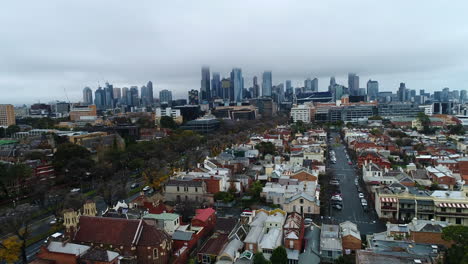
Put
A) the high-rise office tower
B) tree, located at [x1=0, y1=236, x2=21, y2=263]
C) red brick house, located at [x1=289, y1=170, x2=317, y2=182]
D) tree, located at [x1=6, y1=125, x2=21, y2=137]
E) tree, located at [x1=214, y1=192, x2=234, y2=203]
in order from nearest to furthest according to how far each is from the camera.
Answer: tree, located at [x1=0, y1=236, x2=21, y2=263] < tree, located at [x1=214, y1=192, x2=234, y2=203] < red brick house, located at [x1=289, y1=170, x2=317, y2=182] < tree, located at [x1=6, y1=125, x2=21, y2=137] < the high-rise office tower

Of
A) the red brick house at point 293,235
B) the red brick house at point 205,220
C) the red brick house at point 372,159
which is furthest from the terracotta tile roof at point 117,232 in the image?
the red brick house at point 372,159

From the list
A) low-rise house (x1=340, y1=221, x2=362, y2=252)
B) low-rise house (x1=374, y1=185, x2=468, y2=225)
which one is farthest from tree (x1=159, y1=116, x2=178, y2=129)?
low-rise house (x1=340, y1=221, x2=362, y2=252)

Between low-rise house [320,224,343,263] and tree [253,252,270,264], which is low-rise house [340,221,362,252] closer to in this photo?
low-rise house [320,224,343,263]

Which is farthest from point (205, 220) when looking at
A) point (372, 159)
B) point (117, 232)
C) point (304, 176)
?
point (372, 159)

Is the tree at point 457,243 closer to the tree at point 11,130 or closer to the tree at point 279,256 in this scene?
the tree at point 279,256

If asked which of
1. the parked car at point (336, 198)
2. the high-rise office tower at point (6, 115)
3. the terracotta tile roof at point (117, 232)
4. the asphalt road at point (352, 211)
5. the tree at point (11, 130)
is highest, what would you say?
the high-rise office tower at point (6, 115)
